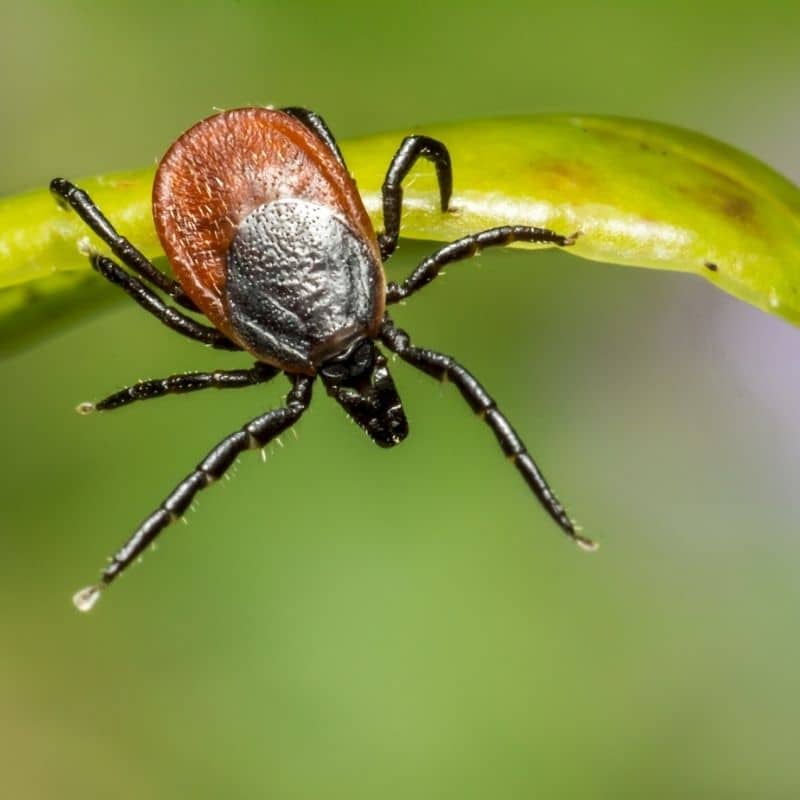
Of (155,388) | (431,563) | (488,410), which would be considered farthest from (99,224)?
(431,563)

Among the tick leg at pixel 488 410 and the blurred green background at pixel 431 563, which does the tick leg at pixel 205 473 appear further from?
the blurred green background at pixel 431 563

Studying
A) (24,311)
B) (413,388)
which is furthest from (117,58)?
(24,311)

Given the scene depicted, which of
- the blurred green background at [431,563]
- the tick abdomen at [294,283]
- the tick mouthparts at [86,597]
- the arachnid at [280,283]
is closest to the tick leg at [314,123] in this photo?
the arachnid at [280,283]

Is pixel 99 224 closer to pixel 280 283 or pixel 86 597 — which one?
pixel 280 283

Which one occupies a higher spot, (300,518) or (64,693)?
(300,518)

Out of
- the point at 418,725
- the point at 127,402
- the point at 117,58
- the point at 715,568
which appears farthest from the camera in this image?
the point at 117,58

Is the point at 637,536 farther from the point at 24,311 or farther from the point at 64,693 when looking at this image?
the point at 24,311
